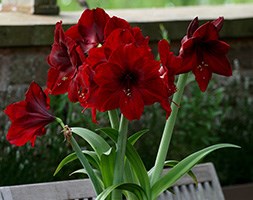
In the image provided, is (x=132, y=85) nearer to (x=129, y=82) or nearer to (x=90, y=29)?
(x=129, y=82)

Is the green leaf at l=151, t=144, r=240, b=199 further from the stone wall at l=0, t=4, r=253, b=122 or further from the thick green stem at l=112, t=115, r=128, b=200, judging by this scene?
the stone wall at l=0, t=4, r=253, b=122

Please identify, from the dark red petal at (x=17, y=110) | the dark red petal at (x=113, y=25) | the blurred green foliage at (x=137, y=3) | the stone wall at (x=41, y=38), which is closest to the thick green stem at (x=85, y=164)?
the dark red petal at (x=17, y=110)

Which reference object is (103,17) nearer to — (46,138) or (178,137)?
(46,138)

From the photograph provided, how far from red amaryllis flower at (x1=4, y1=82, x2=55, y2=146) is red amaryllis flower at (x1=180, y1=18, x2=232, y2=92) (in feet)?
0.93

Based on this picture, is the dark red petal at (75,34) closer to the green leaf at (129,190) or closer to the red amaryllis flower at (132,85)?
the red amaryllis flower at (132,85)

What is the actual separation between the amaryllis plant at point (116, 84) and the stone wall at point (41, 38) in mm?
1903

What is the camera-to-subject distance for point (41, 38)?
3.62m

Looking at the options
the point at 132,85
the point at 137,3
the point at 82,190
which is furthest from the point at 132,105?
the point at 137,3

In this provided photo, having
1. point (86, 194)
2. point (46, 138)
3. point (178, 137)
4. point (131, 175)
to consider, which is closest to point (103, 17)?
point (131, 175)

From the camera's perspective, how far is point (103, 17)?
5.37 ft

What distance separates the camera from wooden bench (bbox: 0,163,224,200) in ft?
6.38

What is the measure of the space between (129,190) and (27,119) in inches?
9.3

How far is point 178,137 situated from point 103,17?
2.41 meters

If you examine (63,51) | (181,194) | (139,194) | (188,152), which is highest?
(63,51)
